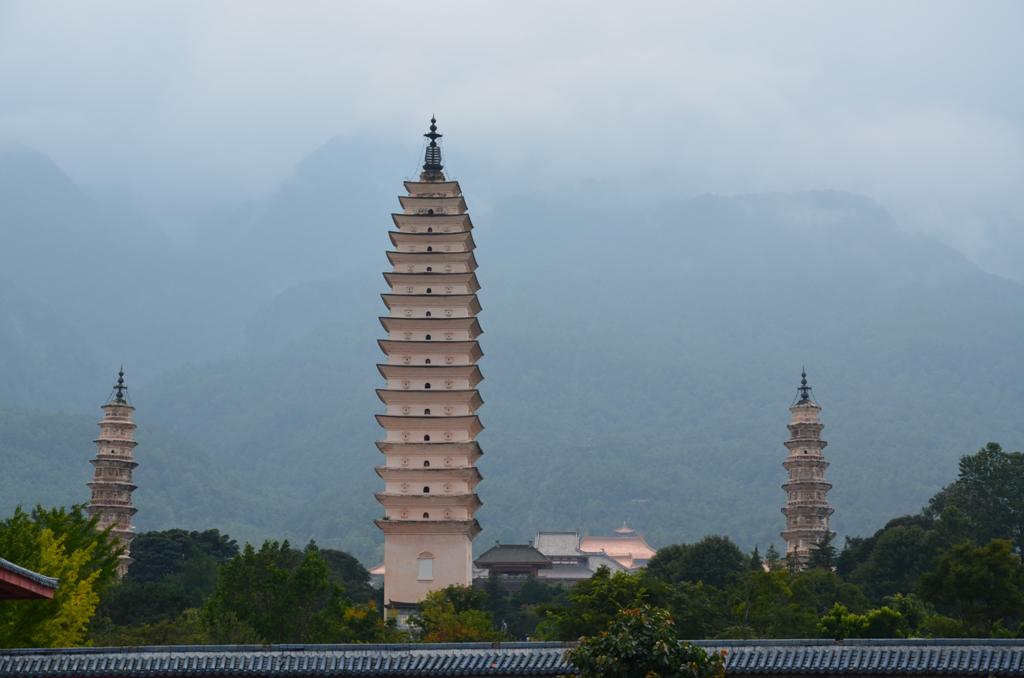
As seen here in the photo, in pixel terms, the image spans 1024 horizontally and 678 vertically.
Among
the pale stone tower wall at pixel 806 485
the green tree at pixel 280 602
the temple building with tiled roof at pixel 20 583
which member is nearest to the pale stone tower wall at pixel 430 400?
the green tree at pixel 280 602

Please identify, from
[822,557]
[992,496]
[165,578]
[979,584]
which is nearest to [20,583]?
[979,584]

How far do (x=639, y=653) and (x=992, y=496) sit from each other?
4882 centimetres

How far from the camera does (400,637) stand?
5000cm

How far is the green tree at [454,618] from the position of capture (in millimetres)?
47000

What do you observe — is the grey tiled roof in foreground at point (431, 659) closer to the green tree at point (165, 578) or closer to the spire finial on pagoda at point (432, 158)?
the green tree at point (165, 578)

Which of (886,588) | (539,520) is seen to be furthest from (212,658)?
(539,520)

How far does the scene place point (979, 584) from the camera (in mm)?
44656

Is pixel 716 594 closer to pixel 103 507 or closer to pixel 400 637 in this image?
pixel 400 637

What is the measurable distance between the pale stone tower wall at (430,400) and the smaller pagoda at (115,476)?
20.3m

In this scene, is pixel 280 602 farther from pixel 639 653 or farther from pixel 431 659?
pixel 639 653

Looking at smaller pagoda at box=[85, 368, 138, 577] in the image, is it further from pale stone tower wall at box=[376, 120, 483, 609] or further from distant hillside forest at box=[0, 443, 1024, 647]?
pale stone tower wall at box=[376, 120, 483, 609]

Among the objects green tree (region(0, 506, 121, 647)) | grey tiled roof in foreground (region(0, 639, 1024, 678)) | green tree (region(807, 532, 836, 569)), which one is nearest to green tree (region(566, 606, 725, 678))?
grey tiled roof in foreground (region(0, 639, 1024, 678))

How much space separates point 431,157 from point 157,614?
81.0ft

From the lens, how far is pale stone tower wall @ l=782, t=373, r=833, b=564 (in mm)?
77875
